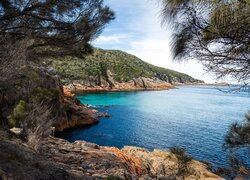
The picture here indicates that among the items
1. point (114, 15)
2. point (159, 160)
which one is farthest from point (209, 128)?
point (114, 15)

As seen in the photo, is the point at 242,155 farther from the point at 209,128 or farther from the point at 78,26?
the point at 78,26

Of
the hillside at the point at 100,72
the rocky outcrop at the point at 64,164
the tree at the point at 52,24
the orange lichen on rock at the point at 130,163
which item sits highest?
the hillside at the point at 100,72

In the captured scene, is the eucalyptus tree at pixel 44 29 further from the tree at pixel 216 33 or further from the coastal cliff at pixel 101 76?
the coastal cliff at pixel 101 76

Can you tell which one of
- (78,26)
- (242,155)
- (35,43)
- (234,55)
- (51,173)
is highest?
(78,26)

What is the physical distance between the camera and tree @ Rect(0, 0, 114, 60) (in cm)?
472

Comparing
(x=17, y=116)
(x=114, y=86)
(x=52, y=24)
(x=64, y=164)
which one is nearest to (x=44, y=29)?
(x=52, y=24)

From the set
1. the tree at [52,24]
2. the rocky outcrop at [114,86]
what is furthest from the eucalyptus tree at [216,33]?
the rocky outcrop at [114,86]

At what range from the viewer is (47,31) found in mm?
5453

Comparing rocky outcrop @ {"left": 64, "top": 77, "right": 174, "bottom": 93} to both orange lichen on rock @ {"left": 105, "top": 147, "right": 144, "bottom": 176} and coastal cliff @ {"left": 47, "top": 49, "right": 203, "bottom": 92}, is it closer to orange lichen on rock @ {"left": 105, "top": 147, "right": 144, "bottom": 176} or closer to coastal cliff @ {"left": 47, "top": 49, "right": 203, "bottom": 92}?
coastal cliff @ {"left": 47, "top": 49, "right": 203, "bottom": 92}

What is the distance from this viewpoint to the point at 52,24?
5.41m

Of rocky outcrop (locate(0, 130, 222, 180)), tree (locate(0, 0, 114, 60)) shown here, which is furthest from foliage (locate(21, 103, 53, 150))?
tree (locate(0, 0, 114, 60))

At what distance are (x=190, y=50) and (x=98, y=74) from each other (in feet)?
226

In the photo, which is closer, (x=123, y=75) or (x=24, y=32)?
(x=24, y=32)

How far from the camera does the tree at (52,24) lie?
4723 mm
